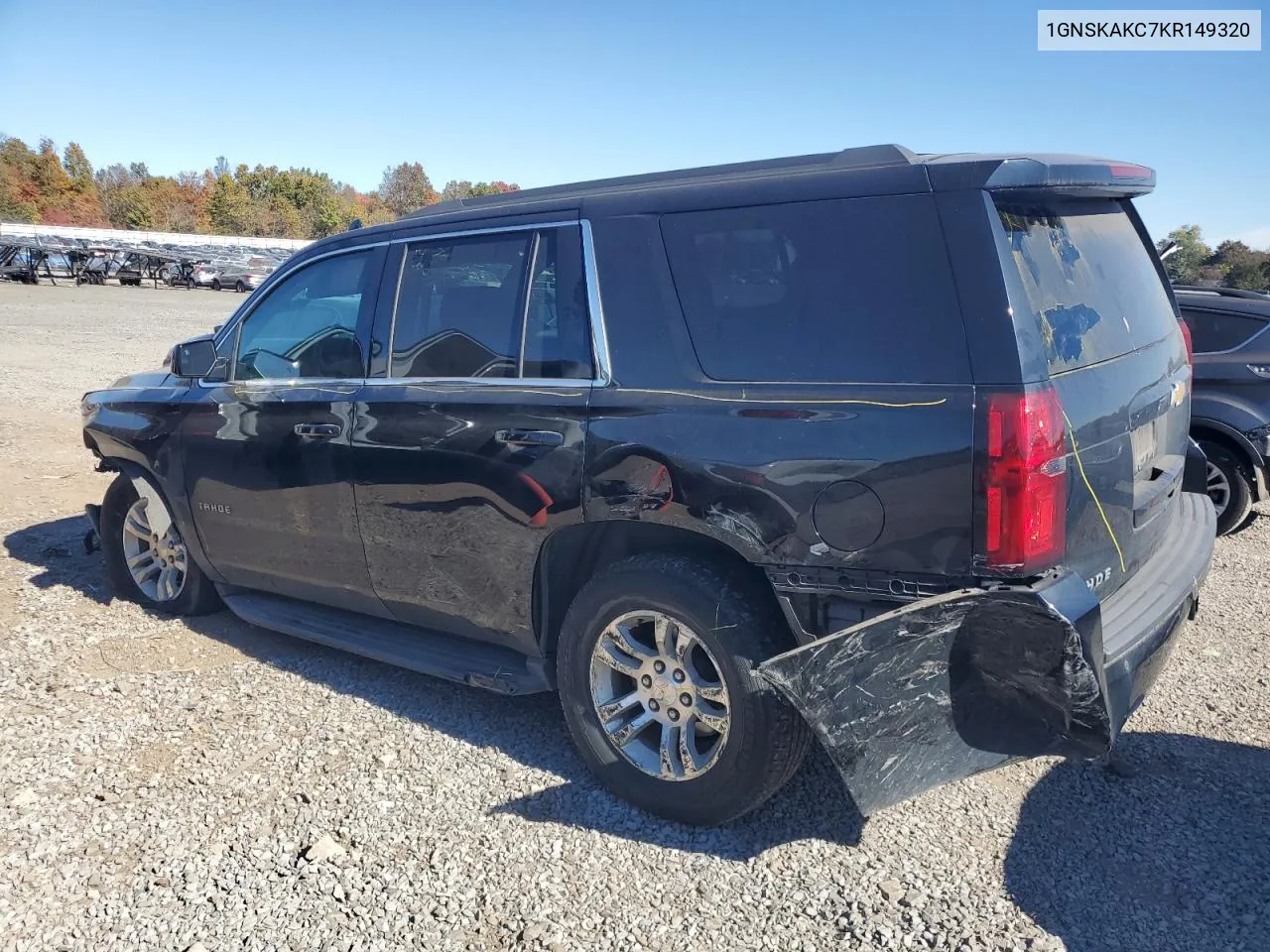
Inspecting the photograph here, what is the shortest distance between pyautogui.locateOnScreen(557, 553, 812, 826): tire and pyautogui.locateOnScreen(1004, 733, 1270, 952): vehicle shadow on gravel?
2.69 ft

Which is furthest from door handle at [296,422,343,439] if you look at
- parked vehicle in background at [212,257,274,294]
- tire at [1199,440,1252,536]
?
parked vehicle in background at [212,257,274,294]

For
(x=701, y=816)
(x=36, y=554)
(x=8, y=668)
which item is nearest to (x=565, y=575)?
(x=701, y=816)

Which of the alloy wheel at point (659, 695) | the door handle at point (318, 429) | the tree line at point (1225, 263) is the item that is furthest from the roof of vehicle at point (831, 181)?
the tree line at point (1225, 263)

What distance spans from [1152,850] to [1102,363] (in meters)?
1.52

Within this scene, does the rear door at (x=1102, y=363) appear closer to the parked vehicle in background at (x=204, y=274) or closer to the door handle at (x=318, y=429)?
the door handle at (x=318, y=429)

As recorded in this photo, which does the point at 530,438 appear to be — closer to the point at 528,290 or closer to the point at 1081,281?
the point at 528,290

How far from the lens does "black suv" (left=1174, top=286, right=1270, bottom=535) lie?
6328 millimetres

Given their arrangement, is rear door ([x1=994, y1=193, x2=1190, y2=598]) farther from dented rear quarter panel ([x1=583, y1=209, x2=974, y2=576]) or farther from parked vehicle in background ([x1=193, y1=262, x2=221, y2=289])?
parked vehicle in background ([x1=193, y1=262, x2=221, y2=289])

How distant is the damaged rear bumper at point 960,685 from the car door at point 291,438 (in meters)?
2.23

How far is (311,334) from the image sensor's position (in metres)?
4.35

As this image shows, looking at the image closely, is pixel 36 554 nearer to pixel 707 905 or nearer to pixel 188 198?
pixel 707 905

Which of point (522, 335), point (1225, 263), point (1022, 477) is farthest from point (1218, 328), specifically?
point (1225, 263)

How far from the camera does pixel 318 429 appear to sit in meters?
4.13

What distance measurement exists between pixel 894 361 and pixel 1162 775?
77.4 inches
